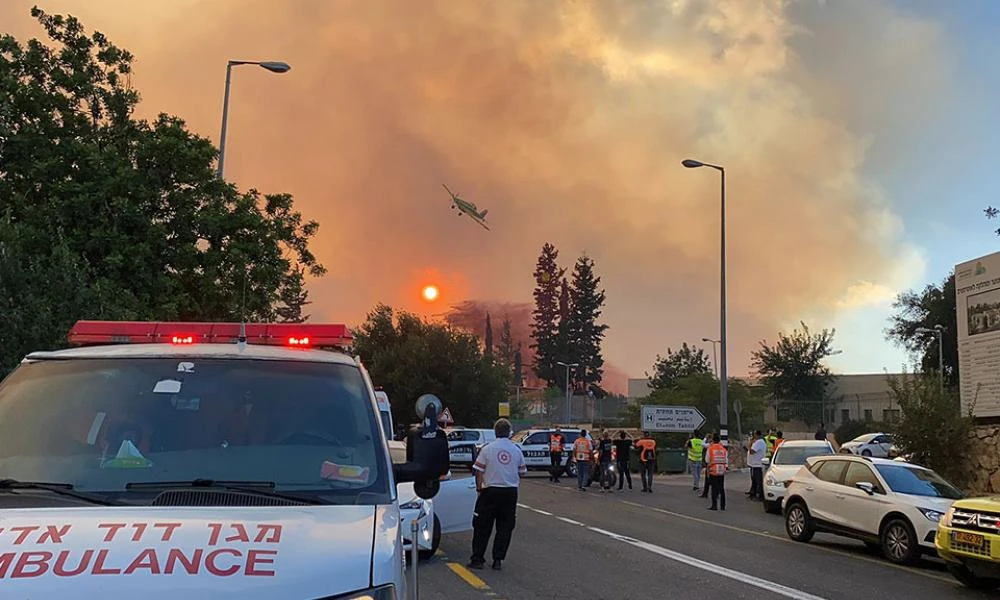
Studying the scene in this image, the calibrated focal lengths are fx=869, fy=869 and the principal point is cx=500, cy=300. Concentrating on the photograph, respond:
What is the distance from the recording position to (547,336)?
114062 millimetres

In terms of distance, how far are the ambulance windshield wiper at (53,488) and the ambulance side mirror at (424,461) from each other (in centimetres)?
127

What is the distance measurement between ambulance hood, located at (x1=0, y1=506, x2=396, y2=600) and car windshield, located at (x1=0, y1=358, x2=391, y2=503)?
0.46 metres

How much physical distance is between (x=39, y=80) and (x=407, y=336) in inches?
1855

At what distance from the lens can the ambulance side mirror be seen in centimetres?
412

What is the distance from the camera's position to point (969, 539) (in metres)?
10.1

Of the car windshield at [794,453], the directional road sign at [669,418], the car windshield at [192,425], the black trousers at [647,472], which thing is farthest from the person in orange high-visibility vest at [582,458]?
the car windshield at [192,425]

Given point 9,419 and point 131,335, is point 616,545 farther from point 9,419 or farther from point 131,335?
point 9,419

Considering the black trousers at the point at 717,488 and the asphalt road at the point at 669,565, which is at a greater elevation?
the black trousers at the point at 717,488

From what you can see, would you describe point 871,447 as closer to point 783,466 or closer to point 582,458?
point 582,458

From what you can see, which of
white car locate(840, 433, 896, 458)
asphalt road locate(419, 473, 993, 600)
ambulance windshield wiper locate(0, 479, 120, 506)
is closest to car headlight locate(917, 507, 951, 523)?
asphalt road locate(419, 473, 993, 600)

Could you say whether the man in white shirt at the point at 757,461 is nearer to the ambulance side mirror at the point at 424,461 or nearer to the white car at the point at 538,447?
the white car at the point at 538,447

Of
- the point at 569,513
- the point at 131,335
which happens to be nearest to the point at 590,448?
the point at 569,513

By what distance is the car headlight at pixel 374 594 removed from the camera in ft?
9.23

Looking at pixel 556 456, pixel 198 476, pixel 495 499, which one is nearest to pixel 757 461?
pixel 556 456
